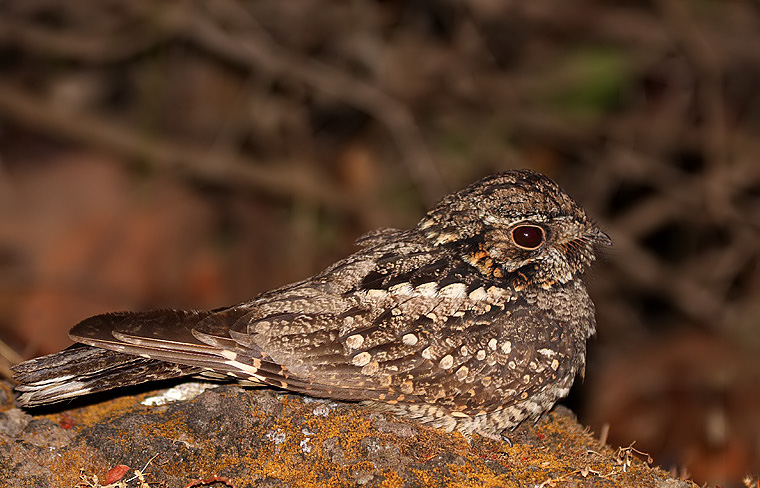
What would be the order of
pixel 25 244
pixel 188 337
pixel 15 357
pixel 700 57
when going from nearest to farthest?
pixel 188 337, pixel 15 357, pixel 700 57, pixel 25 244

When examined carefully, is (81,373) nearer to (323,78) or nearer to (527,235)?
(527,235)

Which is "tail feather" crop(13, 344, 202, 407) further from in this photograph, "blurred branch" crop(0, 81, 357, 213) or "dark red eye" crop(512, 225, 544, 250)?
"blurred branch" crop(0, 81, 357, 213)

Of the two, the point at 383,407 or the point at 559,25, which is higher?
the point at 559,25

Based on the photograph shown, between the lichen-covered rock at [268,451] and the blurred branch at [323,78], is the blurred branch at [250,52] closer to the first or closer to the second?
the blurred branch at [323,78]

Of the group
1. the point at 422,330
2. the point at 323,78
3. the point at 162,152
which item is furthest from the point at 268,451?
the point at 162,152

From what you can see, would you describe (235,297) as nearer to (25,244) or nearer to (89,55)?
(25,244)

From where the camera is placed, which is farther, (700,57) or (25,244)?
(25,244)

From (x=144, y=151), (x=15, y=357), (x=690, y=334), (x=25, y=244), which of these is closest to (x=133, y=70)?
(x=144, y=151)

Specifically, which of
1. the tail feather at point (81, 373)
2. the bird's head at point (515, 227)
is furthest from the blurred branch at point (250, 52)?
the tail feather at point (81, 373)
